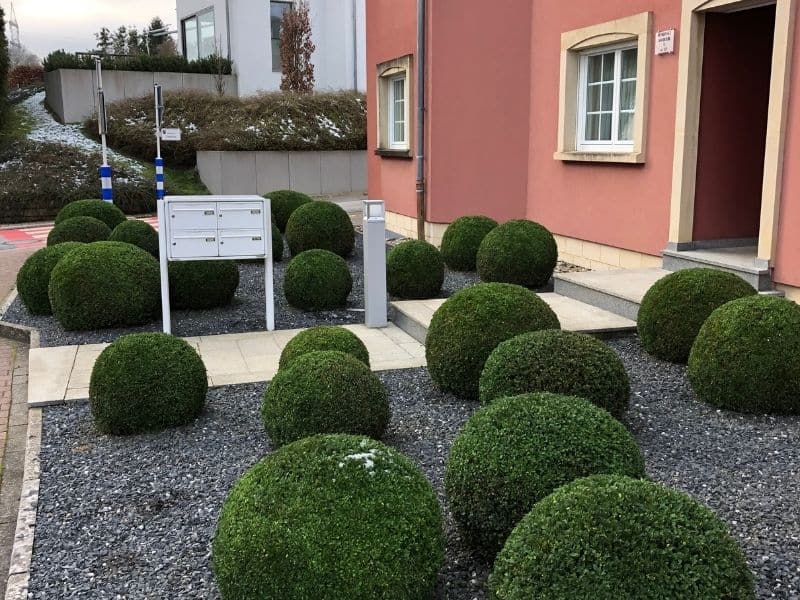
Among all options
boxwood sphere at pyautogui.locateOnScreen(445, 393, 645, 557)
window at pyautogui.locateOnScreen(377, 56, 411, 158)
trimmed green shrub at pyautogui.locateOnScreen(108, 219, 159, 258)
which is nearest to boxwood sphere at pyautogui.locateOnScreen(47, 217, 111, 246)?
trimmed green shrub at pyautogui.locateOnScreen(108, 219, 159, 258)

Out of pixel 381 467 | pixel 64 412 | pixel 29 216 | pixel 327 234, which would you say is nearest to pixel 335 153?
pixel 29 216

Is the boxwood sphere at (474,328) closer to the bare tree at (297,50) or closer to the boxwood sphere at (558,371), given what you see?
the boxwood sphere at (558,371)

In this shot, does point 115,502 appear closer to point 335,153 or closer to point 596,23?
point 596,23

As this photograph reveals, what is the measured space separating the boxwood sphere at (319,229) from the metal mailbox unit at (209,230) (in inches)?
138

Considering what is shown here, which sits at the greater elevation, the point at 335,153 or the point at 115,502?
the point at 335,153

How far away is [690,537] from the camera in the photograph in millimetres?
2342

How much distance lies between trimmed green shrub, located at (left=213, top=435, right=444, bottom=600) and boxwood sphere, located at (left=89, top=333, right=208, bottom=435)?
207 cm

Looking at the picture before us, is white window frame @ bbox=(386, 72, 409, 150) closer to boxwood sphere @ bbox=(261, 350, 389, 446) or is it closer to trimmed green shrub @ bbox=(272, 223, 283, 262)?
trimmed green shrub @ bbox=(272, 223, 283, 262)

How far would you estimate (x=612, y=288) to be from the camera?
7.45 metres

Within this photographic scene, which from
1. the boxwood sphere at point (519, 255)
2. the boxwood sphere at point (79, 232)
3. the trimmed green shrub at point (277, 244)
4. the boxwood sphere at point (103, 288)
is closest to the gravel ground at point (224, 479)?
the boxwood sphere at point (103, 288)

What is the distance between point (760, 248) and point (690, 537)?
556 centimetres

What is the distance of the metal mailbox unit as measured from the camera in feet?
23.8

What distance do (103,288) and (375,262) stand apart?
103 inches

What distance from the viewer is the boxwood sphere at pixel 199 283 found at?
8.05 m
